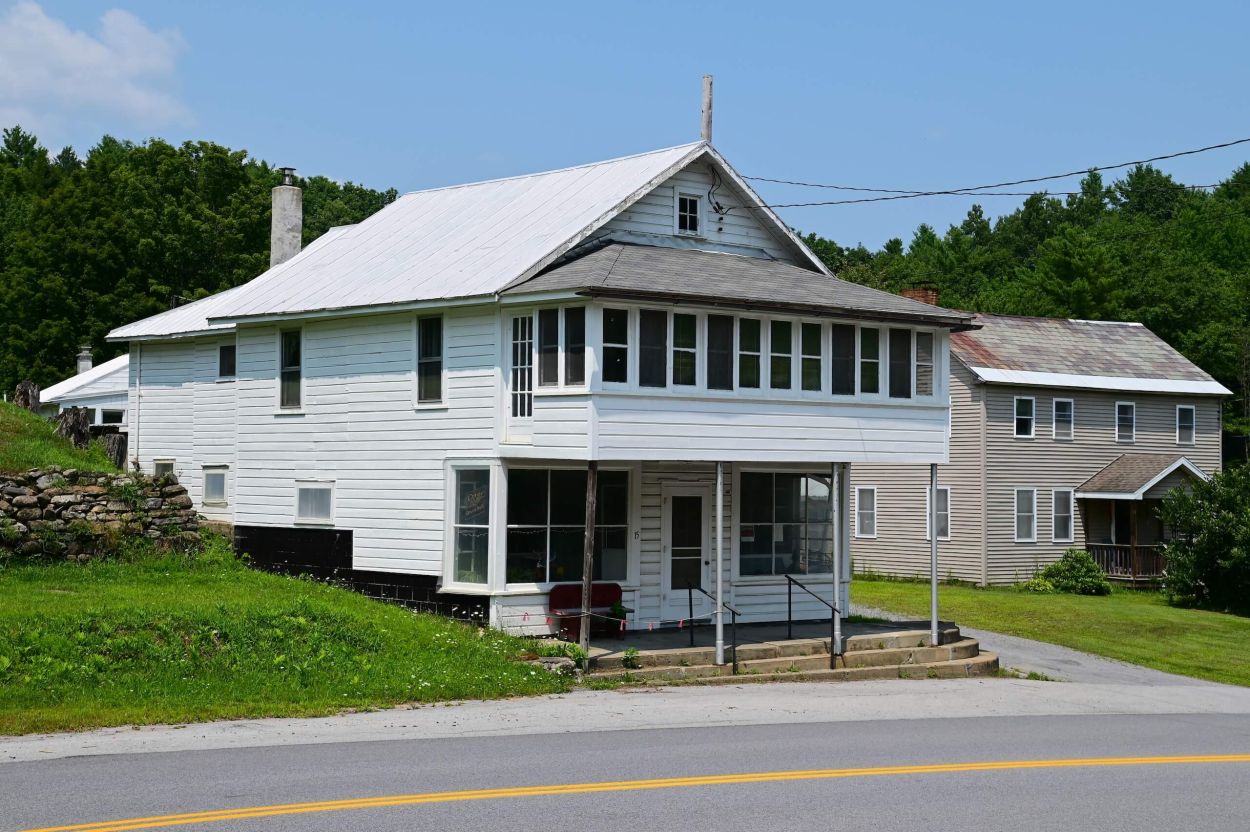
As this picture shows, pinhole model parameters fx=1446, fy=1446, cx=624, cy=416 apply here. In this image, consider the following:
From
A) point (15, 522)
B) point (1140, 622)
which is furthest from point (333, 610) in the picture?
point (1140, 622)

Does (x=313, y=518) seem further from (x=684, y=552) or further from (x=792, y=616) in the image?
(x=792, y=616)

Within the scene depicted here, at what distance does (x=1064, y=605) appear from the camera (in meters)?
36.6

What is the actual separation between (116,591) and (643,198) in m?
10.7

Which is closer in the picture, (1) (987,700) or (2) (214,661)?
(2) (214,661)

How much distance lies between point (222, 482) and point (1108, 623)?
20117mm

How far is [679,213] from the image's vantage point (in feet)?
83.8

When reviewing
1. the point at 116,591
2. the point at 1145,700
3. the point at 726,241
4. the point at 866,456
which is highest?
the point at 726,241

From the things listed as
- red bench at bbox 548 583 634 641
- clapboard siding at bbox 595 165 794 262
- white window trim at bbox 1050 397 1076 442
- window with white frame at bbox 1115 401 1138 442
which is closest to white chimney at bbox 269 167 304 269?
clapboard siding at bbox 595 165 794 262

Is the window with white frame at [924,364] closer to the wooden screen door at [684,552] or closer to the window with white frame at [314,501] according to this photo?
the wooden screen door at [684,552]

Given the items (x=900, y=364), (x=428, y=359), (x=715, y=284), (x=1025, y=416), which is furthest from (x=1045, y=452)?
(x=428, y=359)

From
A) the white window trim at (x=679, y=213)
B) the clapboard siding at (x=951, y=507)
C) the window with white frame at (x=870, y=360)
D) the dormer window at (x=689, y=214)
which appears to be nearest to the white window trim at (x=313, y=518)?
the white window trim at (x=679, y=213)

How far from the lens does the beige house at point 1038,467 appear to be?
136ft

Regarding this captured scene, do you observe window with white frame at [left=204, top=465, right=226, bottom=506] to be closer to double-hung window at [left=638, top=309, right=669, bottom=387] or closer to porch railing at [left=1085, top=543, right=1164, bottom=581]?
double-hung window at [left=638, top=309, right=669, bottom=387]

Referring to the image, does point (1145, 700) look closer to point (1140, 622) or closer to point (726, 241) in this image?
point (726, 241)
